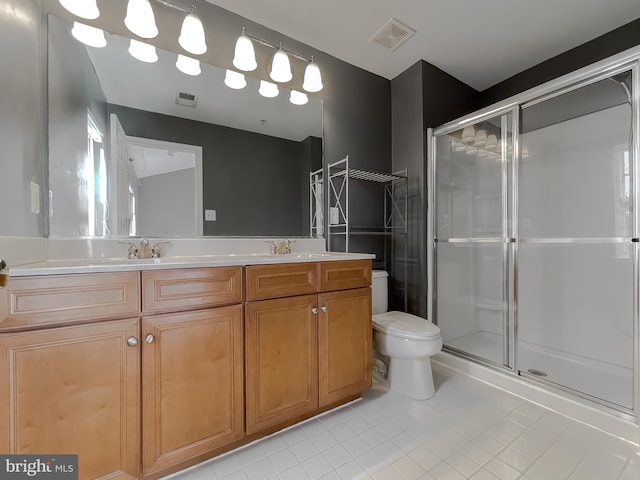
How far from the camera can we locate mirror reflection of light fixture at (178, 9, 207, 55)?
1.51m

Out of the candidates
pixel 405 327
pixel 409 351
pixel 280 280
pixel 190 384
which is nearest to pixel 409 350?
pixel 409 351

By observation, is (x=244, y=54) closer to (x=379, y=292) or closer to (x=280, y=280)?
(x=280, y=280)

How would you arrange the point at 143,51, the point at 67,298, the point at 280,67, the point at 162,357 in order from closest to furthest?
the point at 67,298, the point at 162,357, the point at 143,51, the point at 280,67

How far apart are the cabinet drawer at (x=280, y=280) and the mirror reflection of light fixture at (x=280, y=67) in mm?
1316

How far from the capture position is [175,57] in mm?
1575

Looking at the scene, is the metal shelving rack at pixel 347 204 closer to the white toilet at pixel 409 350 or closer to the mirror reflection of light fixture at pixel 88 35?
the white toilet at pixel 409 350

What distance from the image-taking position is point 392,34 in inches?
76.4

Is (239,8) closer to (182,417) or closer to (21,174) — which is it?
(21,174)

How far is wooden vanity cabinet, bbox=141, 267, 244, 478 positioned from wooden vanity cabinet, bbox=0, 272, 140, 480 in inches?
1.9

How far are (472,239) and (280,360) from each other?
5.52ft

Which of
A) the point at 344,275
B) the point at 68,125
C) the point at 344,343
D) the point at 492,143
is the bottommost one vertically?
the point at 344,343

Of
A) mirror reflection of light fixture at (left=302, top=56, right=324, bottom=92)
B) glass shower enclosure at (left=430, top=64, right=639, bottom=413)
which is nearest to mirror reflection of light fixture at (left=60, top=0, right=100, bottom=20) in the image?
mirror reflection of light fixture at (left=302, top=56, right=324, bottom=92)

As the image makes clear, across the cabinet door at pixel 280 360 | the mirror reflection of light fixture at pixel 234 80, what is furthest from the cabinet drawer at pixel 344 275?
the mirror reflection of light fixture at pixel 234 80

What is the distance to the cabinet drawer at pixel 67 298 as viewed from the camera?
82 cm
